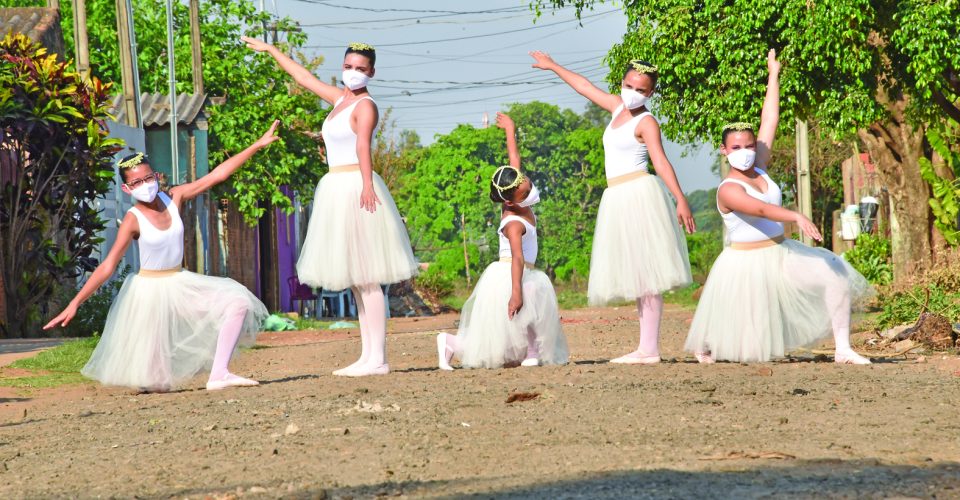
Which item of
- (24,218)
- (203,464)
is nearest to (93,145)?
(24,218)

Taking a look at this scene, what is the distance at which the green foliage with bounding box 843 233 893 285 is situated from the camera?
27.2m

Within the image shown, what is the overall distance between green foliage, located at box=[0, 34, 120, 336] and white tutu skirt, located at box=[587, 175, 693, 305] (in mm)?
11157

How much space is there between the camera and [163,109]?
28781 mm

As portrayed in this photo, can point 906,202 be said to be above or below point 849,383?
above

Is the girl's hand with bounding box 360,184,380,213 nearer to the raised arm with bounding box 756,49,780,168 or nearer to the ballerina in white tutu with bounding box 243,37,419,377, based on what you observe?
the ballerina in white tutu with bounding box 243,37,419,377

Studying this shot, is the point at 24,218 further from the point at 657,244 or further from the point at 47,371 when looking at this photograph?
the point at 657,244

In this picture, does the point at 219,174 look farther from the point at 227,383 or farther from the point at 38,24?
the point at 38,24

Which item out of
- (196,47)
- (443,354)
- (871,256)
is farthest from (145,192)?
(196,47)

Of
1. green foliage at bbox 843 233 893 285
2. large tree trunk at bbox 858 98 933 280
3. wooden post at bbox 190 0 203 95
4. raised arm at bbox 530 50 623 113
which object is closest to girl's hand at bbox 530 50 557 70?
raised arm at bbox 530 50 623 113

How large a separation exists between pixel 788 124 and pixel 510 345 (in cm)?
978

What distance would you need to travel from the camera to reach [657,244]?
9.40 m

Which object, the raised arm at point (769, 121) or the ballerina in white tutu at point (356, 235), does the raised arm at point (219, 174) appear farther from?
the raised arm at point (769, 121)

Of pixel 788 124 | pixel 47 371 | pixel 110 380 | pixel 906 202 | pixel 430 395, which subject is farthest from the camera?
pixel 906 202

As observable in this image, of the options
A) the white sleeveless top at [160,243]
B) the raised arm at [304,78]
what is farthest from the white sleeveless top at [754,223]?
the white sleeveless top at [160,243]
